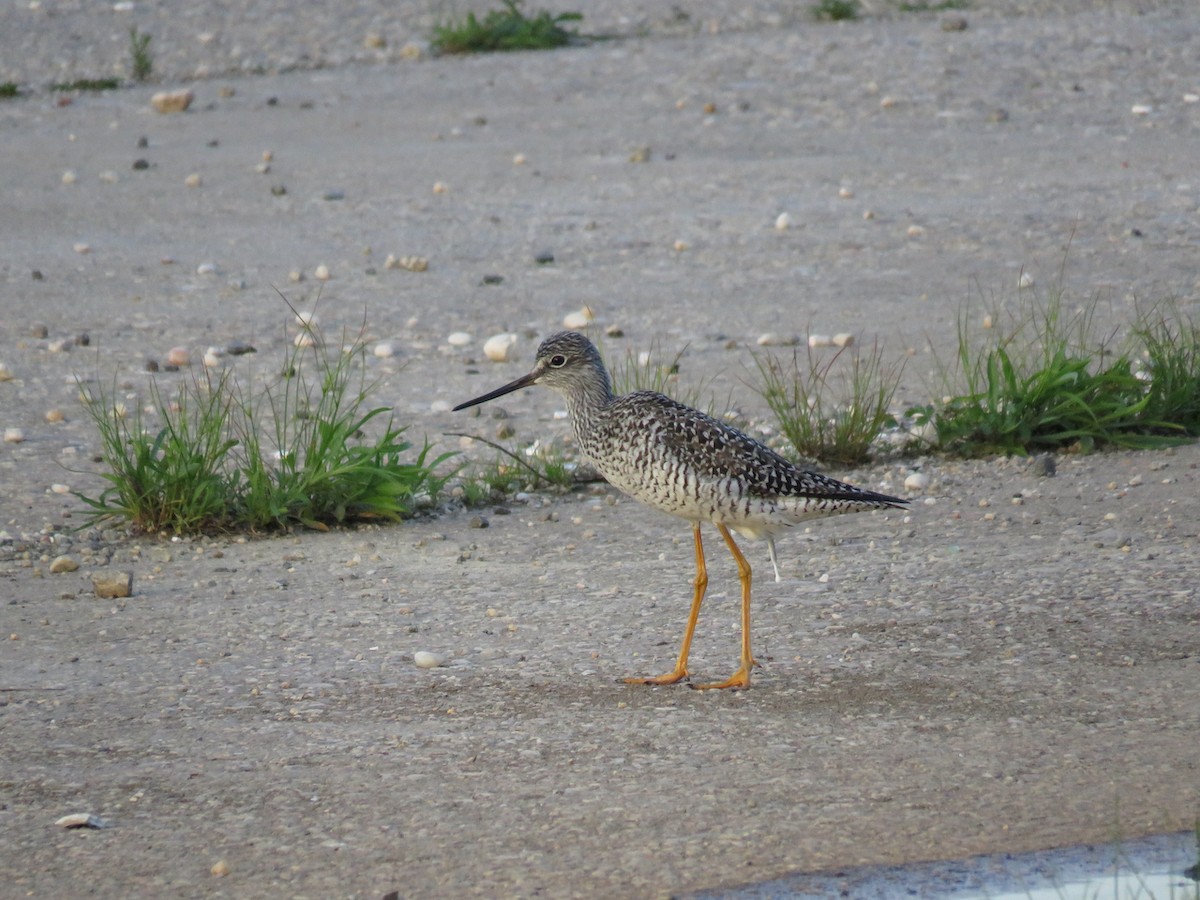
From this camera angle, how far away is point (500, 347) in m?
9.24

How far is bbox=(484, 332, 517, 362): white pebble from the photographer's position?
923cm

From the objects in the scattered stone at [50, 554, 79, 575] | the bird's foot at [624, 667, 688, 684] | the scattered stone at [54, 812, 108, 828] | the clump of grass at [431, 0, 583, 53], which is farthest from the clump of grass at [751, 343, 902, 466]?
the clump of grass at [431, 0, 583, 53]

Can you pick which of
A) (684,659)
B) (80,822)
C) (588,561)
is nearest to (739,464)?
(684,659)

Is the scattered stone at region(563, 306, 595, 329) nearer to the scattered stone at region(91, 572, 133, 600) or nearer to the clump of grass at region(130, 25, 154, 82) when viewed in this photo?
the scattered stone at region(91, 572, 133, 600)

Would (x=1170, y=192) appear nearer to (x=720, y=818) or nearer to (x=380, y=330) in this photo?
(x=380, y=330)

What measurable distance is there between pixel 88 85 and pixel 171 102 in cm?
143

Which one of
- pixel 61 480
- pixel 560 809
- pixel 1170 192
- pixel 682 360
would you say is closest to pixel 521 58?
pixel 1170 192

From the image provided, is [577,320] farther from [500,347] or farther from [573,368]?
[573,368]

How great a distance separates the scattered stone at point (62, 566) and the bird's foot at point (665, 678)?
97.3 inches

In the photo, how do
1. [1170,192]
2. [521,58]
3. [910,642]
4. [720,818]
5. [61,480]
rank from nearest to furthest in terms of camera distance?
[720,818] < [910,642] < [61,480] < [1170,192] < [521,58]

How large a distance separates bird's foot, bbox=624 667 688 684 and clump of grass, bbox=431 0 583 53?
1288 centimetres

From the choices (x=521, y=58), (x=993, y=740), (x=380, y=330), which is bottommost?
(x=993, y=740)

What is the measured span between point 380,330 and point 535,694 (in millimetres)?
4860

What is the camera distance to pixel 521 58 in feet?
56.3
